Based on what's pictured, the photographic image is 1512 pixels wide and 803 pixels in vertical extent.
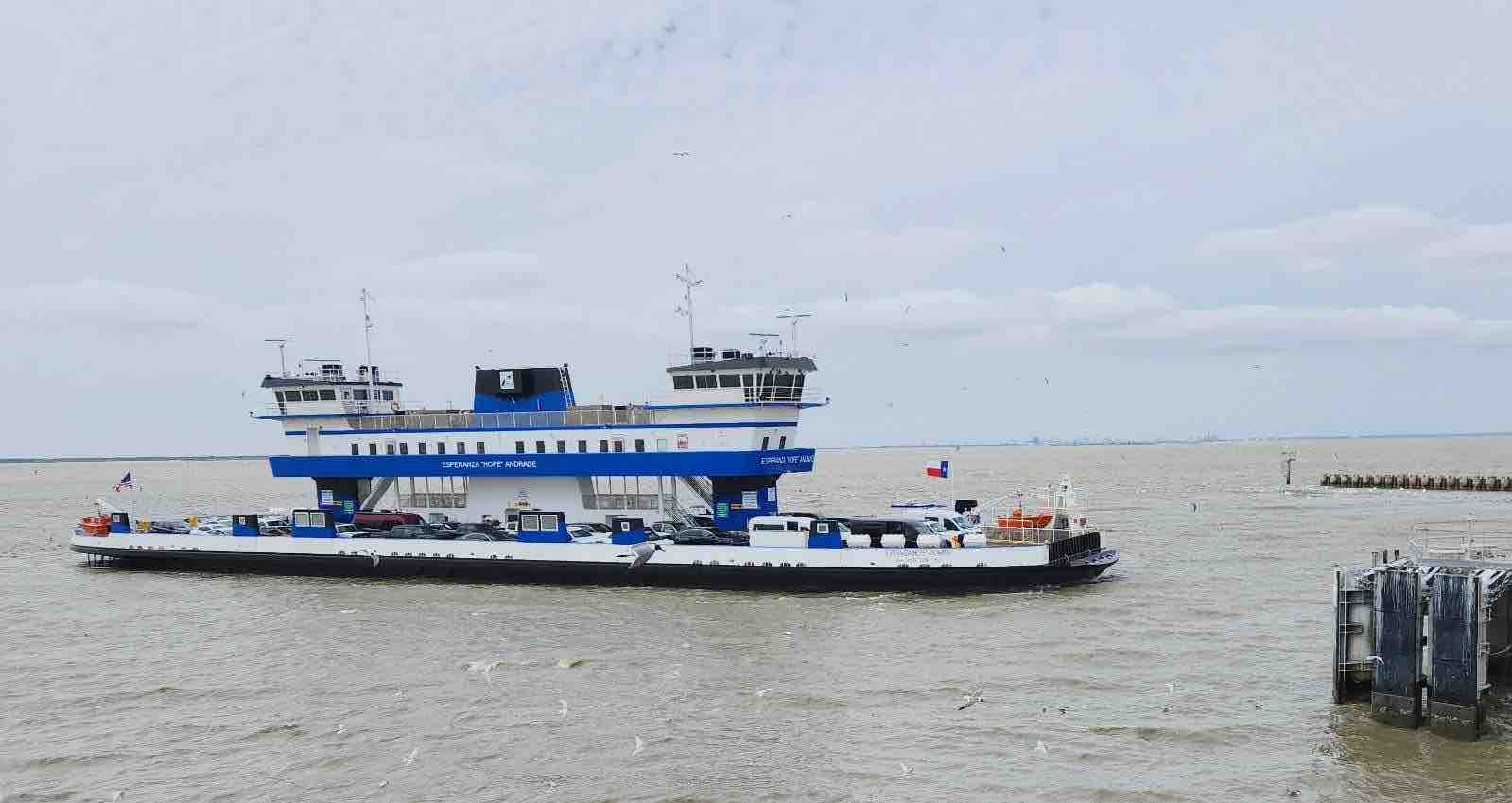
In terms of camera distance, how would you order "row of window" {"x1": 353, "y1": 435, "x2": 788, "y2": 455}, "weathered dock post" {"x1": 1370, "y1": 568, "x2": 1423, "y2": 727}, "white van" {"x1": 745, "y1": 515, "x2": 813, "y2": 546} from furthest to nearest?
"row of window" {"x1": 353, "y1": 435, "x2": 788, "y2": 455}
"white van" {"x1": 745, "y1": 515, "x2": 813, "y2": 546}
"weathered dock post" {"x1": 1370, "y1": 568, "x2": 1423, "y2": 727}

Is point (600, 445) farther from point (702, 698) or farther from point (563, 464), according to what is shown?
point (702, 698)

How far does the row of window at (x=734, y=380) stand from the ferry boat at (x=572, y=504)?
70 millimetres

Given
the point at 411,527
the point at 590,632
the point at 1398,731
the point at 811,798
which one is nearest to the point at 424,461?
the point at 411,527

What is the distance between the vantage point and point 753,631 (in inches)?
1050

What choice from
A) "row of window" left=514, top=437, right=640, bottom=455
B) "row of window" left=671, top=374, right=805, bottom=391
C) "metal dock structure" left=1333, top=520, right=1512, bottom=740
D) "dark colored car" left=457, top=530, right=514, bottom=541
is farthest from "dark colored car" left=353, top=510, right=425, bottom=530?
"metal dock structure" left=1333, top=520, right=1512, bottom=740

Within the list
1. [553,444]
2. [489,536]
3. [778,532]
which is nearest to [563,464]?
[553,444]

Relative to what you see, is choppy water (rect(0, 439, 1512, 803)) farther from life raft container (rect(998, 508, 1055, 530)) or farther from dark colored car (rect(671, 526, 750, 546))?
life raft container (rect(998, 508, 1055, 530))

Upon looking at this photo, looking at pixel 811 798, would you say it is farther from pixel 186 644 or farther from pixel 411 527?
pixel 411 527

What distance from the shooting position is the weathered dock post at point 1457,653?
653 inches

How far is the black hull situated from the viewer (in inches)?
1197

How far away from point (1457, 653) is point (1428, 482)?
76004mm

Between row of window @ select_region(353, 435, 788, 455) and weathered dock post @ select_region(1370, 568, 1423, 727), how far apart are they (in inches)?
817

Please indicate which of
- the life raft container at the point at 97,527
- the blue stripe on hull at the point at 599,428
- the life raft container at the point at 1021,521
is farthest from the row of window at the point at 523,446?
the life raft container at the point at 97,527

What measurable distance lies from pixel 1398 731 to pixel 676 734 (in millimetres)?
11987
